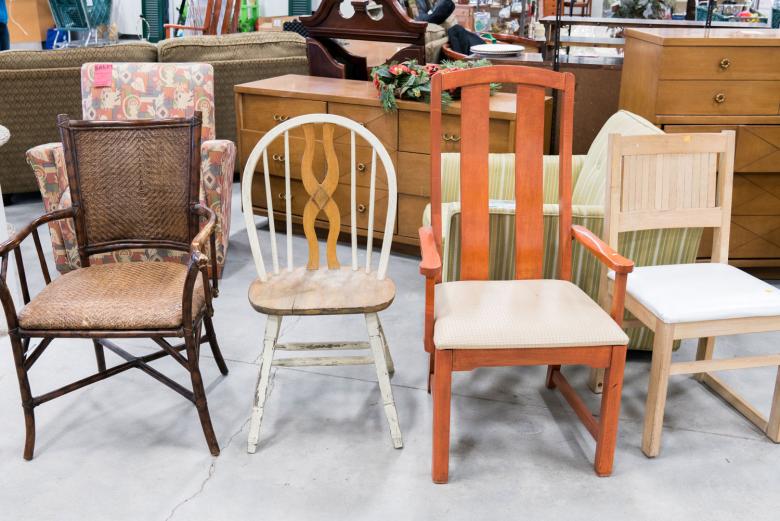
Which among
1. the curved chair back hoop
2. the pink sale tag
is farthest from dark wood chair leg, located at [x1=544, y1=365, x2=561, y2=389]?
the pink sale tag

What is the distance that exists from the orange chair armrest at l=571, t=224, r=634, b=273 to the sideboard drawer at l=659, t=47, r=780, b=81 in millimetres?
1116

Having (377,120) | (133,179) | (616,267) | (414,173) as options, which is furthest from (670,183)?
(133,179)

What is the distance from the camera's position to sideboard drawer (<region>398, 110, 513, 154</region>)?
3.38 metres

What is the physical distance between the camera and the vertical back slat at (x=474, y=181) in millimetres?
2334

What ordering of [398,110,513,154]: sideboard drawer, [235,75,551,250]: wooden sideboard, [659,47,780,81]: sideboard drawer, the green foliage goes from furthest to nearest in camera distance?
the green foliage, [235,75,551,250]: wooden sideboard, [398,110,513,154]: sideboard drawer, [659,47,780,81]: sideboard drawer

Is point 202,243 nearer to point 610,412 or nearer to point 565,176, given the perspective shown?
point 565,176

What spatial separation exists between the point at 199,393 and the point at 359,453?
52cm

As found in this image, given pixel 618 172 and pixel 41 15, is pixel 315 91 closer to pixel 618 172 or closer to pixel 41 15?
pixel 618 172

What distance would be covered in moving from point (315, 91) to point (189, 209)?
5.07 ft

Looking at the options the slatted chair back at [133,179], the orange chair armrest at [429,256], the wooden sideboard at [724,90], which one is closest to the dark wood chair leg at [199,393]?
the slatted chair back at [133,179]

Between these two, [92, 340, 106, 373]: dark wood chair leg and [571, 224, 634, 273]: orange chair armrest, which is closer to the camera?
[571, 224, 634, 273]: orange chair armrest

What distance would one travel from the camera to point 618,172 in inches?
94.3

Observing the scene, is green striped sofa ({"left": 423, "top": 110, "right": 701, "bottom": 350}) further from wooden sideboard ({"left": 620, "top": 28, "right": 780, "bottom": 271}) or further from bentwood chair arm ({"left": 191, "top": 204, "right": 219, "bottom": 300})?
bentwood chair arm ({"left": 191, "top": 204, "right": 219, "bottom": 300})

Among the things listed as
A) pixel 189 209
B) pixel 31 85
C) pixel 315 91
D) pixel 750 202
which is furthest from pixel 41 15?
pixel 750 202
